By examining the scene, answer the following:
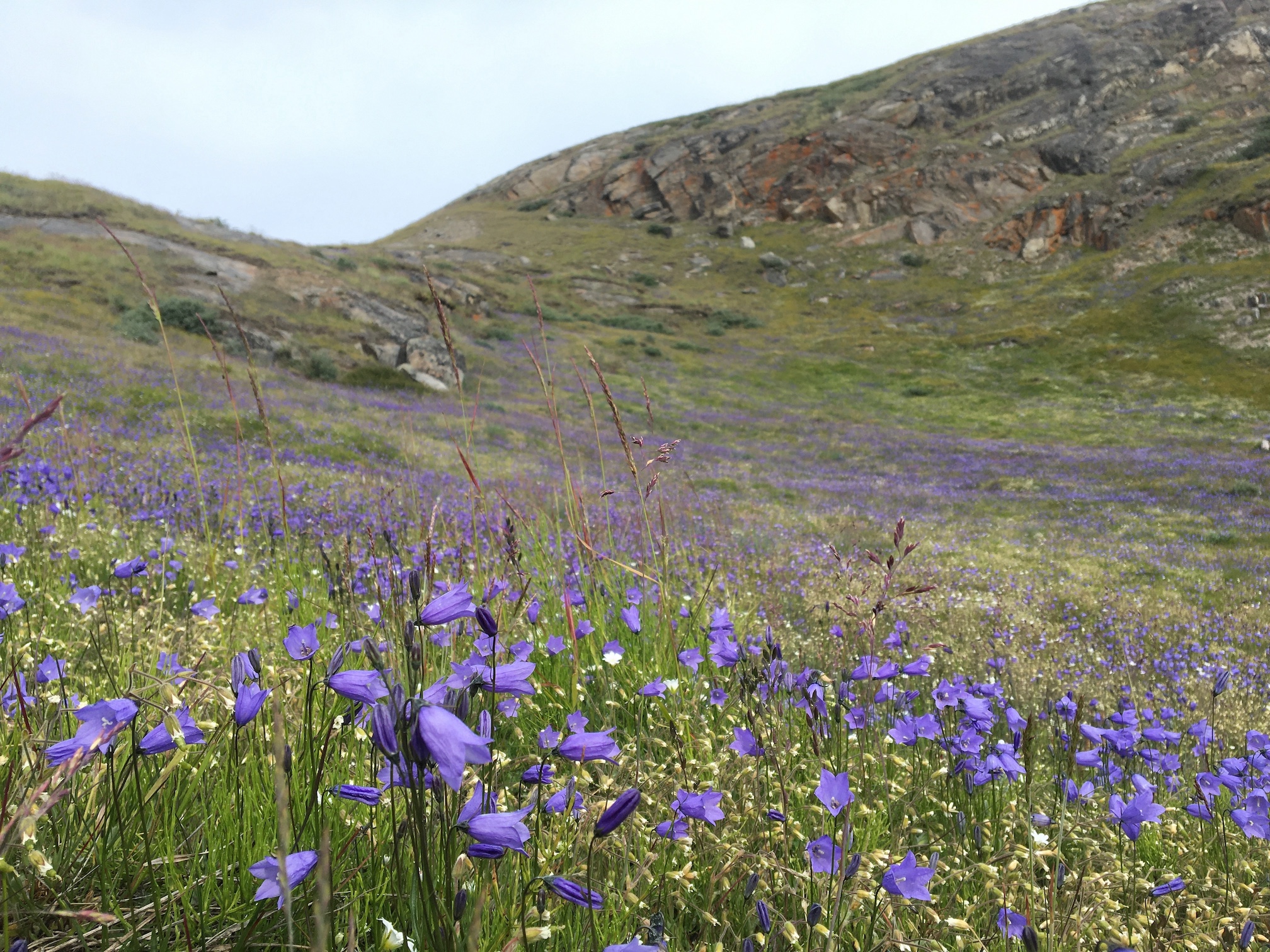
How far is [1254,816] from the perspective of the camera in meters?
1.97

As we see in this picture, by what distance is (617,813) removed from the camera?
42.1 inches

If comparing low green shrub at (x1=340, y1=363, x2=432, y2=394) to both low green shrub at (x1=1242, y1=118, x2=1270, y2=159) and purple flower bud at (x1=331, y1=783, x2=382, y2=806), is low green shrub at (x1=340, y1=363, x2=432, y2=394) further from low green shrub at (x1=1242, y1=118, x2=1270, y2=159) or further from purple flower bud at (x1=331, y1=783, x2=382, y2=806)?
low green shrub at (x1=1242, y1=118, x2=1270, y2=159)

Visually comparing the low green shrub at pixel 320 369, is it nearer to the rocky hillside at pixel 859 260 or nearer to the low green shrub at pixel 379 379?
the rocky hillside at pixel 859 260

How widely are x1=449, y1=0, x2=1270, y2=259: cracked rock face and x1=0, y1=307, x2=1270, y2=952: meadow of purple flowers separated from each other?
6152cm

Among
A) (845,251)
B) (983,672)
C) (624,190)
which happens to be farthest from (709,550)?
(624,190)

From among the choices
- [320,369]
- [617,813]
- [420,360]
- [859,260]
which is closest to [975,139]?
[859,260]

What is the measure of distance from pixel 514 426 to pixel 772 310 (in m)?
42.3

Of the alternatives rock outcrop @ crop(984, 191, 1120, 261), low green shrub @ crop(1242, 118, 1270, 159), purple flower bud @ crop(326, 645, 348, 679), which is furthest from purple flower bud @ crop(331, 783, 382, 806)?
low green shrub @ crop(1242, 118, 1270, 159)

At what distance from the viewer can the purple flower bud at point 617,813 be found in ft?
3.45

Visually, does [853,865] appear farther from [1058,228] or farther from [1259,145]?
[1259,145]

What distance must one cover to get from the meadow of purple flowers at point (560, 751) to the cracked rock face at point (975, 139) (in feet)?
202

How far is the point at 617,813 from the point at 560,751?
181 mm

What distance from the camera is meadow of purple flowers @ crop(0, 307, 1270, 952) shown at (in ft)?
3.88

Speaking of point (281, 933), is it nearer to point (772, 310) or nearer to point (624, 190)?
point (772, 310)
